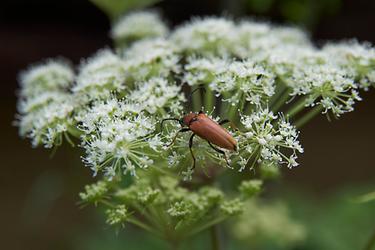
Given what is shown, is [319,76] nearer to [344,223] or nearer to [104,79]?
[104,79]

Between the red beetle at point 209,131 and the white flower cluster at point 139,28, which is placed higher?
the white flower cluster at point 139,28

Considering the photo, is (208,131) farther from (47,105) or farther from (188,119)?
(47,105)

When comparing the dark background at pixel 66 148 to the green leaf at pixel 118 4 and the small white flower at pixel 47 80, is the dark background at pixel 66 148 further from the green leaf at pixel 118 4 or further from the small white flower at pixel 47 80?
the small white flower at pixel 47 80

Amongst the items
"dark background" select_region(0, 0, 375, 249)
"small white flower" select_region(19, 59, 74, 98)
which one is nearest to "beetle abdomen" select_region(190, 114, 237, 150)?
"small white flower" select_region(19, 59, 74, 98)

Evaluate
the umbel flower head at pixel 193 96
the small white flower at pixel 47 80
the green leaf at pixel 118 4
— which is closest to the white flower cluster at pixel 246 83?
the umbel flower head at pixel 193 96

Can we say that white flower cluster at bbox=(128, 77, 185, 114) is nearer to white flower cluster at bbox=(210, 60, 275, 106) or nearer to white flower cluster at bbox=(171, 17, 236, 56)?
white flower cluster at bbox=(210, 60, 275, 106)
